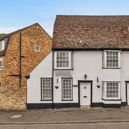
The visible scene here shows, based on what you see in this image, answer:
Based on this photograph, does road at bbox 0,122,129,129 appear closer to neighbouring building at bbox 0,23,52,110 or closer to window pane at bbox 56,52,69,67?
window pane at bbox 56,52,69,67

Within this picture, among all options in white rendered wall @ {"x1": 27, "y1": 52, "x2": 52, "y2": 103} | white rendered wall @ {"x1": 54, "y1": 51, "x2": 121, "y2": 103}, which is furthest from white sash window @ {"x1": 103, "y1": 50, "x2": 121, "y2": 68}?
white rendered wall @ {"x1": 27, "y1": 52, "x2": 52, "y2": 103}

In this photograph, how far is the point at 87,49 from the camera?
1352 centimetres

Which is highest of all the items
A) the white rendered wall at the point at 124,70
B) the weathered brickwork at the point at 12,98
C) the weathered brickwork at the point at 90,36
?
the weathered brickwork at the point at 90,36

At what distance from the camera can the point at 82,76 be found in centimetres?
1359

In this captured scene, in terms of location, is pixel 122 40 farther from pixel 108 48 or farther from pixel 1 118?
pixel 1 118

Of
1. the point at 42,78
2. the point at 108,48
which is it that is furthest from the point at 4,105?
the point at 108,48

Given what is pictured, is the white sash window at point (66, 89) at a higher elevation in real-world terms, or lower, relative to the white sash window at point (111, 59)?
lower

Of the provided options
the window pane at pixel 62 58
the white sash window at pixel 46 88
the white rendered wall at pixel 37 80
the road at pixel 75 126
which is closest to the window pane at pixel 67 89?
the white sash window at pixel 46 88

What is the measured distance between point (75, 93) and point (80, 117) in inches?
126

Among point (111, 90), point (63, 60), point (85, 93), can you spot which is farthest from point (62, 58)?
point (111, 90)

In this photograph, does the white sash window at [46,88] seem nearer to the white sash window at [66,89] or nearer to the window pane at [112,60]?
the white sash window at [66,89]

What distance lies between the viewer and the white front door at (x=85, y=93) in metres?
13.7

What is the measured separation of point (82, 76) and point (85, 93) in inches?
68.1

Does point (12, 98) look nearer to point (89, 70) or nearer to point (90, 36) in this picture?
point (89, 70)
